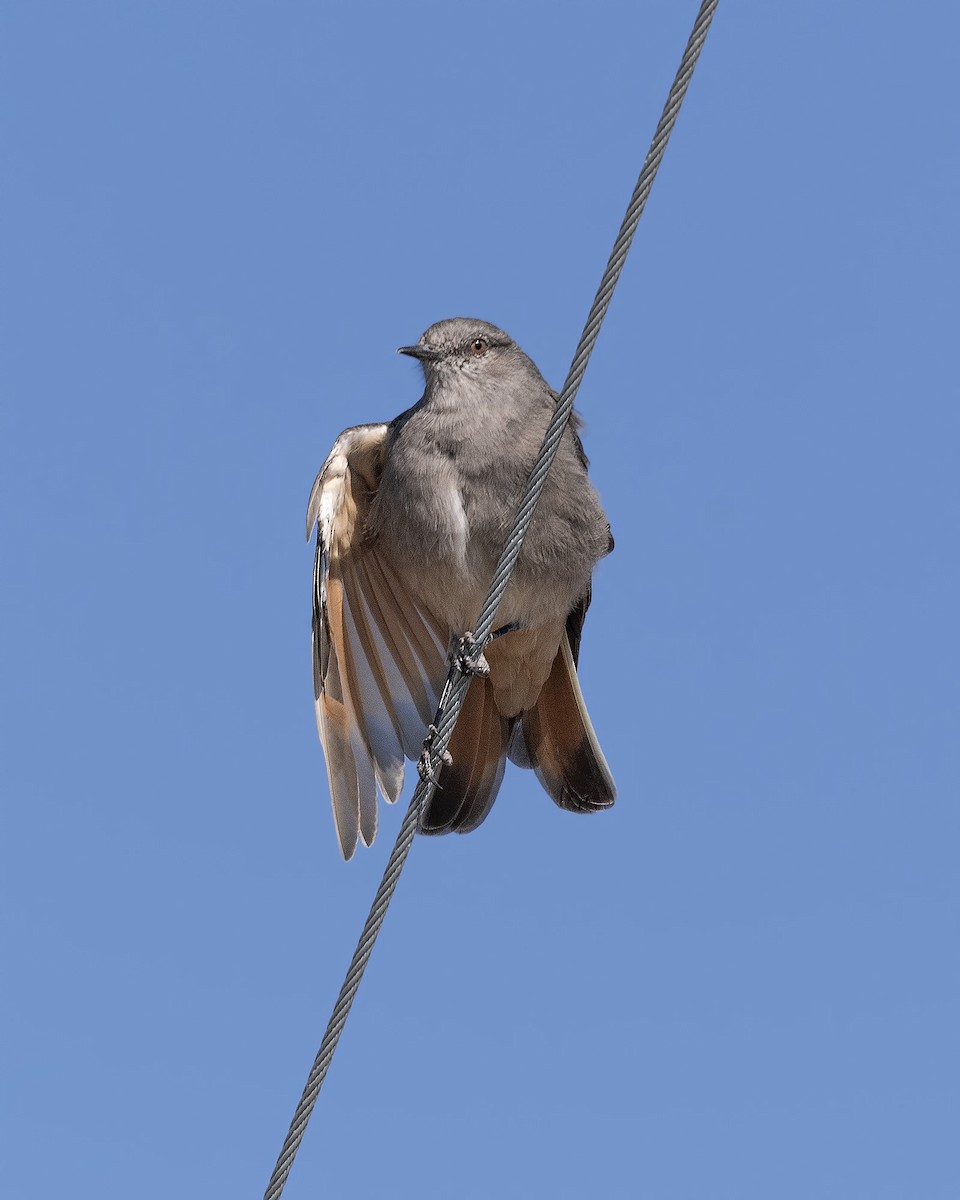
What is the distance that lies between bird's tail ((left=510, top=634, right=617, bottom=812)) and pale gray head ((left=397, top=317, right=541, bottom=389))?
1.54 meters

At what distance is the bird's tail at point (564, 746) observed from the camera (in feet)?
29.4

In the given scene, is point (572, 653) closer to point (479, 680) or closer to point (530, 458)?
point (479, 680)

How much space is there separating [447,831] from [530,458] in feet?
7.08

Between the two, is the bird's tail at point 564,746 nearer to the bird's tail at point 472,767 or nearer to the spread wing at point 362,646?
the bird's tail at point 472,767

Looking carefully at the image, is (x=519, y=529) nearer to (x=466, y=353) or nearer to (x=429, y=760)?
(x=429, y=760)

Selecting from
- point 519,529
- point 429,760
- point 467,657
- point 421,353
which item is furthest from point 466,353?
point 519,529

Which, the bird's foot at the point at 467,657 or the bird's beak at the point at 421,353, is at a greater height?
the bird's beak at the point at 421,353

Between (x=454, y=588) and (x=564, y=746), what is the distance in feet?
4.25

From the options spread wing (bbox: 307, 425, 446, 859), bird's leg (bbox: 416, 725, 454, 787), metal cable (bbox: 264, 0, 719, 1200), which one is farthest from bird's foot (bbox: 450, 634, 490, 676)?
spread wing (bbox: 307, 425, 446, 859)

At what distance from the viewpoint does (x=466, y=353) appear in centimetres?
858

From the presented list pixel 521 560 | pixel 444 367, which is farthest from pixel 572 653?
pixel 444 367

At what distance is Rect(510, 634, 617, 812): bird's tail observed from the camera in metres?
8.95

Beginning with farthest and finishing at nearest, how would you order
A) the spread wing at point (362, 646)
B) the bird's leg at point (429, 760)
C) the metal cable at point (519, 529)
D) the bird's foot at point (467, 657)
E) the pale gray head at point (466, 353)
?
the spread wing at point (362, 646), the pale gray head at point (466, 353), the bird's leg at point (429, 760), the bird's foot at point (467, 657), the metal cable at point (519, 529)

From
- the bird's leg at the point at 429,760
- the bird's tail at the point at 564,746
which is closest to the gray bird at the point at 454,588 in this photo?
the bird's tail at the point at 564,746
